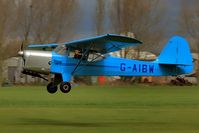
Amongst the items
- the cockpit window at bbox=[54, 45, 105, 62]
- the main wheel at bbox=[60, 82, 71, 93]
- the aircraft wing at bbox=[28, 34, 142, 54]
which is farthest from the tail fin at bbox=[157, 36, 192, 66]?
the main wheel at bbox=[60, 82, 71, 93]

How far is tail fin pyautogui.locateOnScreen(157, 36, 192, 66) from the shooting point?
2662 cm

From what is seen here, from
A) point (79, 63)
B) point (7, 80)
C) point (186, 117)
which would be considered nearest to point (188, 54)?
point (186, 117)

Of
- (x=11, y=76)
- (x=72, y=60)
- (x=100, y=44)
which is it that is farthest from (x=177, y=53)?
(x=11, y=76)

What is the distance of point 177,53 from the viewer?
89.1 feet

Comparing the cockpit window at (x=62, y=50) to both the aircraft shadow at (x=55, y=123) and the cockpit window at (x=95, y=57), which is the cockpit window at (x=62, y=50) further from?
the aircraft shadow at (x=55, y=123)

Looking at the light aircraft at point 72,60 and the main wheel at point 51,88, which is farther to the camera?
the light aircraft at point 72,60

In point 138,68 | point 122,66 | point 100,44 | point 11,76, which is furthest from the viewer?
point 11,76

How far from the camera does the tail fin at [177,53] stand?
87.3 feet

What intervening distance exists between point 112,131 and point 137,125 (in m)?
2.70

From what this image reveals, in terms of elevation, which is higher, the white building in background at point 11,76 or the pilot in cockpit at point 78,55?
the pilot in cockpit at point 78,55

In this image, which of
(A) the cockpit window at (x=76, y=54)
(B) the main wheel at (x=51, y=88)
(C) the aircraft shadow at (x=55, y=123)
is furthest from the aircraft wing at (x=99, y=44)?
(C) the aircraft shadow at (x=55, y=123)

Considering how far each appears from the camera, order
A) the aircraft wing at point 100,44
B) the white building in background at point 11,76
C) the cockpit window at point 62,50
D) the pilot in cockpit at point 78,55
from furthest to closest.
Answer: the white building in background at point 11,76, the cockpit window at point 62,50, the pilot in cockpit at point 78,55, the aircraft wing at point 100,44

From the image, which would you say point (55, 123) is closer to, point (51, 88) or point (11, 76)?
point (51, 88)

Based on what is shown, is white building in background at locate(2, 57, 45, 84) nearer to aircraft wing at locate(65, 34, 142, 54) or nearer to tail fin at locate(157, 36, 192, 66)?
tail fin at locate(157, 36, 192, 66)
